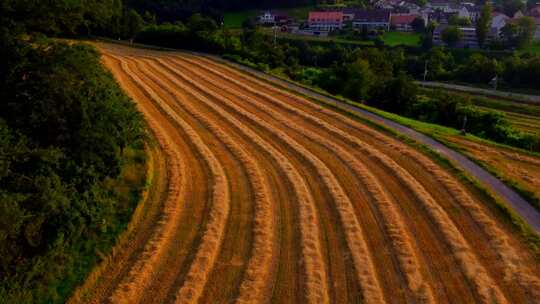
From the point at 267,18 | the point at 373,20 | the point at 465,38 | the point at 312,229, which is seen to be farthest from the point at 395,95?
the point at 373,20

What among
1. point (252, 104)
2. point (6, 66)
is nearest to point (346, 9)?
point (252, 104)

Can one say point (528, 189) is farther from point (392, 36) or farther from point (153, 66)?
point (392, 36)

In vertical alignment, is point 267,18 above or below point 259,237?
above

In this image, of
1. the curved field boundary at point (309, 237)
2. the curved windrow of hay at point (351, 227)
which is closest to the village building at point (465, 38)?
the curved windrow of hay at point (351, 227)

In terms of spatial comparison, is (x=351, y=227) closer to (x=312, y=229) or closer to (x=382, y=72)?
(x=312, y=229)

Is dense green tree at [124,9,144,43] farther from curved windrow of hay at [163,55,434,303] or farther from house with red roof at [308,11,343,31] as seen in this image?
house with red roof at [308,11,343,31]

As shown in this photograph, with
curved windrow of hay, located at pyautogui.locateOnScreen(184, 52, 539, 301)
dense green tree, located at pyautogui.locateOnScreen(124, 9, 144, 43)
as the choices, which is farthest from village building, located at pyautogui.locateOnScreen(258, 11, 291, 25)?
curved windrow of hay, located at pyautogui.locateOnScreen(184, 52, 539, 301)
